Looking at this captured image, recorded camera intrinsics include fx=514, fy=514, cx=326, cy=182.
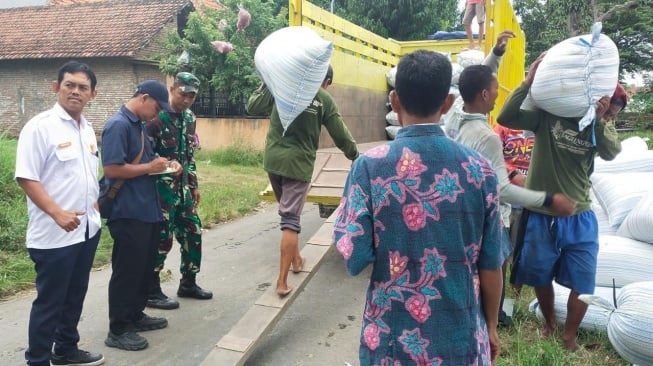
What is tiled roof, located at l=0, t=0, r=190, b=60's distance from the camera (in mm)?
15977

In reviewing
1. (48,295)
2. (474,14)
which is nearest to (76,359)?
(48,295)

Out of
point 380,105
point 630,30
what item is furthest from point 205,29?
point 630,30

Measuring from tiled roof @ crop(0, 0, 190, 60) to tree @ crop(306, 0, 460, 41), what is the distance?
6.39 m

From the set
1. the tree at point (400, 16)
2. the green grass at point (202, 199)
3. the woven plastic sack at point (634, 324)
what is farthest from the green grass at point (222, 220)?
the tree at point (400, 16)

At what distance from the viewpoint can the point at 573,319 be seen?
9.72 ft

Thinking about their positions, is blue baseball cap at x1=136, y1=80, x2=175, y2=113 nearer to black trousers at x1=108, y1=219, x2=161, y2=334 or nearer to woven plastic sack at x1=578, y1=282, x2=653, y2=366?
black trousers at x1=108, y1=219, x2=161, y2=334

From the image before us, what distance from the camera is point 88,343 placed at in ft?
10.8

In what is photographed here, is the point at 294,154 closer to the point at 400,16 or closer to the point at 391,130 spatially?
the point at 391,130

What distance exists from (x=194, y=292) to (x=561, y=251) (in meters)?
2.71

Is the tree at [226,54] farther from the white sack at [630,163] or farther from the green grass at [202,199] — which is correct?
the white sack at [630,163]

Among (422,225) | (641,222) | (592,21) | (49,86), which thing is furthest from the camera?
(592,21)

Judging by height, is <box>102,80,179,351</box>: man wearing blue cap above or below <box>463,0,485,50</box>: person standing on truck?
below

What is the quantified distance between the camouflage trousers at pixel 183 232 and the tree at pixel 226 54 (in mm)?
8989

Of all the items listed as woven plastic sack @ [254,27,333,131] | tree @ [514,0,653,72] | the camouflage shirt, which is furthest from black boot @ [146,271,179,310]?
tree @ [514,0,653,72]
